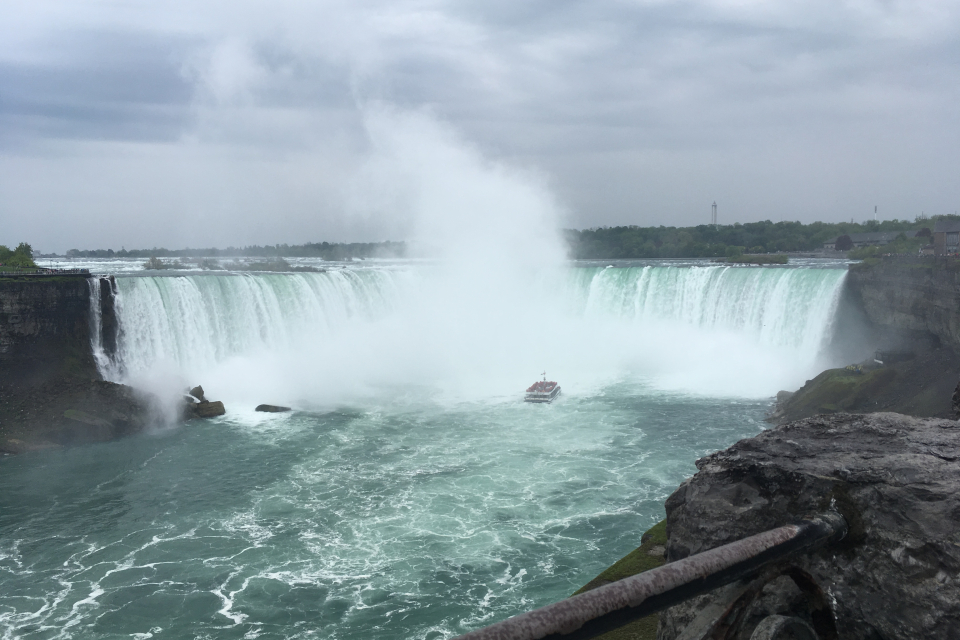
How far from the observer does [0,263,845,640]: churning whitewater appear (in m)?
11.8

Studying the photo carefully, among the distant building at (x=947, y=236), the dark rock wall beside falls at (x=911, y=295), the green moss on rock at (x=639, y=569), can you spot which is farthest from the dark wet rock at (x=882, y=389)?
the distant building at (x=947, y=236)

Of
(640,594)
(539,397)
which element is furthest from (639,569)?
(539,397)

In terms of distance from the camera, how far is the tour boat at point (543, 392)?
2586 centimetres

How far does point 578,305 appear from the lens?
129 ft

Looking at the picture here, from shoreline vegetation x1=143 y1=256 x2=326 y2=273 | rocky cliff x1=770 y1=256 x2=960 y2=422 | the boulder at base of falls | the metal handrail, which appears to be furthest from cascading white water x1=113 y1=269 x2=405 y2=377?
the metal handrail

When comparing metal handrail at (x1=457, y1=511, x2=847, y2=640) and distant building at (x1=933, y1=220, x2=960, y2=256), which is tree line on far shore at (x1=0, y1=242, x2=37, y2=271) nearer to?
metal handrail at (x1=457, y1=511, x2=847, y2=640)

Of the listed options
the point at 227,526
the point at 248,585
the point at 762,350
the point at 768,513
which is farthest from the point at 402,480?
the point at 762,350

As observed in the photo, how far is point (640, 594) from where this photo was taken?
1609 millimetres

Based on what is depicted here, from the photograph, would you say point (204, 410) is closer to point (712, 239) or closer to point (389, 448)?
point (389, 448)

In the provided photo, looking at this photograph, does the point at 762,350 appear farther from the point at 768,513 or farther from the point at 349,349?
the point at 768,513

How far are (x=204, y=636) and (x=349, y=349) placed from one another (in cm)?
2237

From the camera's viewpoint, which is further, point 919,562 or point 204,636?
point 204,636

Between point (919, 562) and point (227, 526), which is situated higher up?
point (919, 562)

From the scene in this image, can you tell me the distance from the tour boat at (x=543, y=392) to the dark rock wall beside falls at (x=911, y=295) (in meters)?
12.8
